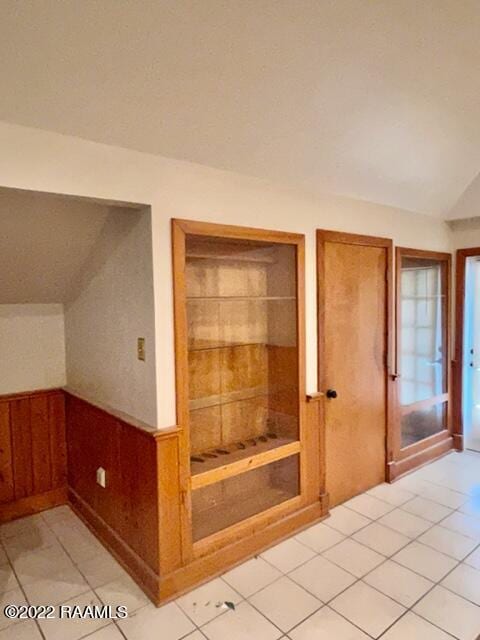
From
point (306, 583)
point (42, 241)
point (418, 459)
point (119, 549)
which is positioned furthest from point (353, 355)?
point (42, 241)

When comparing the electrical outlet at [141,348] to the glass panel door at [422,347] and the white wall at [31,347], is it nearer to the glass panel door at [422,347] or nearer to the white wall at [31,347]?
the white wall at [31,347]

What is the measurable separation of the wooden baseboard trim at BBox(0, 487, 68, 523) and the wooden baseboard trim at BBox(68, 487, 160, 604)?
9 cm

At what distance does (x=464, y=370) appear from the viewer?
399 cm

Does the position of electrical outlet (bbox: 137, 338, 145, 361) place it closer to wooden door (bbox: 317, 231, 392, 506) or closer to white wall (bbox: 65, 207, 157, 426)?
white wall (bbox: 65, 207, 157, 426)

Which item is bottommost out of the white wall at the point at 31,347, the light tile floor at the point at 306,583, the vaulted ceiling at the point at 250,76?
the light tile floor at the point at 306,583

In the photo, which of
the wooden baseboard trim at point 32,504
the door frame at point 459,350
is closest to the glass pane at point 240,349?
the wooden baseboard trim at point 32,504


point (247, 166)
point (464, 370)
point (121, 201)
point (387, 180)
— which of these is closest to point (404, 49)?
point (247, 166)

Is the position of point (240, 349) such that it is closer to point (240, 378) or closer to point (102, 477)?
point (240, 378)

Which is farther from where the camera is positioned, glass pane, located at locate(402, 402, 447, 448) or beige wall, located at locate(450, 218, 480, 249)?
beige wall, located at locate(450, 218, 480, 249)

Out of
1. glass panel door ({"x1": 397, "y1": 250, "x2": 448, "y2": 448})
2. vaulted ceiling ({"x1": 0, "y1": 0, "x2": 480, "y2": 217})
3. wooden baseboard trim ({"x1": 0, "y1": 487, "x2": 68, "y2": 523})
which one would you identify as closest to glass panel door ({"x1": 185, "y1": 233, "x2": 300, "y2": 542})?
vaulted ceiling ({"x1": 0, "y1": 0, "x2": 480, "y2": 217})

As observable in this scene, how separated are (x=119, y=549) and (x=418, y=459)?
2485mm

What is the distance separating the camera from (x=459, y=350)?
13.0 ft

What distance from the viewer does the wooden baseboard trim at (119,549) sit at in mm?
2094

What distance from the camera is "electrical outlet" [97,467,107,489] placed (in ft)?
8.35
